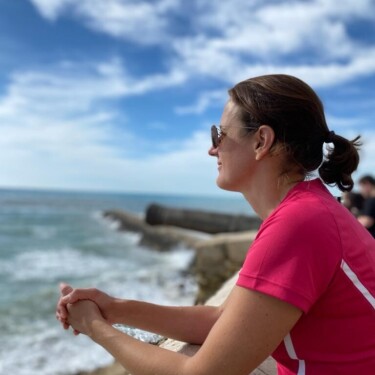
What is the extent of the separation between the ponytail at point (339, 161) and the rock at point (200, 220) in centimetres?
1883

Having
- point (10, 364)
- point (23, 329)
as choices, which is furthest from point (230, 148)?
point (23, 329)

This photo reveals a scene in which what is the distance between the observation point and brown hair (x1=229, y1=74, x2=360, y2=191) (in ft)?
4.84

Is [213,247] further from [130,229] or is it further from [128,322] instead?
[130,229]

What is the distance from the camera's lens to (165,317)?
1961mm

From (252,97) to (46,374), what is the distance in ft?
20.0

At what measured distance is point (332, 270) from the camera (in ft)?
4.20

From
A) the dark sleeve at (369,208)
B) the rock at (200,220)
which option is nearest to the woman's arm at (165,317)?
the dark sleeve at (369,208)

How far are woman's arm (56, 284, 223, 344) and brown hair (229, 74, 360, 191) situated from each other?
79cm

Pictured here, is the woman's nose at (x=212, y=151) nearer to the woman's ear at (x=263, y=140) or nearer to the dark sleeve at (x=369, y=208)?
the woman's ear at (x=263, y=140)

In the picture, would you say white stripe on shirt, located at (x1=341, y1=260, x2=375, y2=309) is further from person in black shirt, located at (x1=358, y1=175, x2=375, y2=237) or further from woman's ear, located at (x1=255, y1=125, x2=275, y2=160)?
person in black shirt, located at (x1=358, y1=175, x2=375, y2=237)

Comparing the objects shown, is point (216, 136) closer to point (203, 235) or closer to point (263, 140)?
point (263, 140)

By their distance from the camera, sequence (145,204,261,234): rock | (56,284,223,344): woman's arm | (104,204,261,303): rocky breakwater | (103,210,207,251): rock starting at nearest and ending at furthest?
(56,284,223,344): woman's arm, (104,204,261,303): rocky breakwater, (103,210,207,251): rock, (145,204,261,234): rock

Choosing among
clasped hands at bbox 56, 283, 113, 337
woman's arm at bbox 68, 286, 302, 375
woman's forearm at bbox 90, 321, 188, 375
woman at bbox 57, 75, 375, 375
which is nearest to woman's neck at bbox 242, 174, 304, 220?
woman at bbox 57, 75, 375, 375

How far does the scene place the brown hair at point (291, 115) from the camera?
147cm
